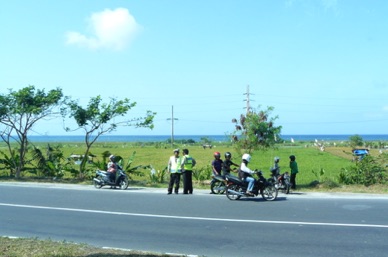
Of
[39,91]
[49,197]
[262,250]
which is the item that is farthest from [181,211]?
[39,91]

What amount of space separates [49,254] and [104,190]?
38.8 ft

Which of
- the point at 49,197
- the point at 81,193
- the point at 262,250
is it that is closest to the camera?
the point at 262,250

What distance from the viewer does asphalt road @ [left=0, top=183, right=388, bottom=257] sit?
8859mm

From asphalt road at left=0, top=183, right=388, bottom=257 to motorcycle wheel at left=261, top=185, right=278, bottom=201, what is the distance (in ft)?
0.95

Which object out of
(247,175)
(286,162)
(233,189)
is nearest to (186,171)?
(233,189)

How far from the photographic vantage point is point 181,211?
43.2ft

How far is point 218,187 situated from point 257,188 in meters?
2.08

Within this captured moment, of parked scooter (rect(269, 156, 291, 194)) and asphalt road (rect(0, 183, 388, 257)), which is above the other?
parked scooter (rect(269, 156, 291, 194))

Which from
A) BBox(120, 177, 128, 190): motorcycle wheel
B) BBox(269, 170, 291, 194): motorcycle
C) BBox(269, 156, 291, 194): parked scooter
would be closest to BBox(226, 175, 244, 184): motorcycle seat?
BBox(269, 156, 291, 194): parked scooter

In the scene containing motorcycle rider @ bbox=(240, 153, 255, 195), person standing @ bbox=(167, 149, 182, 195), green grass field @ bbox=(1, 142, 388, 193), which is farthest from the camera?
green grass field @ bbox=(1, 142, 388, 193)

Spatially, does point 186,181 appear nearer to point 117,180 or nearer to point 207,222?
point 117,180

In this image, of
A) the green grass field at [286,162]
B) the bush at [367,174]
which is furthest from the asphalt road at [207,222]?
the green grass field at [286,162]

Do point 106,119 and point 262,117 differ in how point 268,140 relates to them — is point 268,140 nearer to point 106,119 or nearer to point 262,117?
point 262,117

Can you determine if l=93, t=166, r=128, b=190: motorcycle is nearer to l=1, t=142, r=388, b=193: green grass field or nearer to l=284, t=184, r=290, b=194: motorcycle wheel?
l=1, t=142, r=388, b=193: green grass field
